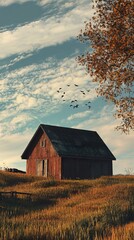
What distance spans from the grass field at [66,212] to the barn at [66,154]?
738 centimetres

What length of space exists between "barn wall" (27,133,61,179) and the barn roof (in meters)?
0.88

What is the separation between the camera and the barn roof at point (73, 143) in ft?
176

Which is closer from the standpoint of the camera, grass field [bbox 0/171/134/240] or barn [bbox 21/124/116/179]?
grass field [bbox 0/171/134/240]

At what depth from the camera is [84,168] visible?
55.0 metres

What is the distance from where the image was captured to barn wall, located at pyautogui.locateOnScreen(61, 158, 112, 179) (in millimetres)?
53000

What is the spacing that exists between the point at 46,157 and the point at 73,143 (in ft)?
14.1

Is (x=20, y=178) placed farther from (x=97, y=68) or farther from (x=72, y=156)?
(x=97, y=68)

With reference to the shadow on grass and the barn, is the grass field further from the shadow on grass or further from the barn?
the barn

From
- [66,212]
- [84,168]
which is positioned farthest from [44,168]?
[66,212]

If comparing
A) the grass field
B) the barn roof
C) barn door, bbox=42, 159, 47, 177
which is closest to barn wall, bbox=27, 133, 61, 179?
barn door, bbox=42, 159, 47, 177

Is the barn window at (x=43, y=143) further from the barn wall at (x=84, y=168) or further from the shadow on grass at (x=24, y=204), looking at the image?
the shadow on grass at (x=24, y=204)

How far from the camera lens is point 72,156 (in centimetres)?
5303

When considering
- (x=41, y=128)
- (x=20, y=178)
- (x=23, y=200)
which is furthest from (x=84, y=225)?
(x=41, y=128)

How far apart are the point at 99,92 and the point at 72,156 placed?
21.4 metres
